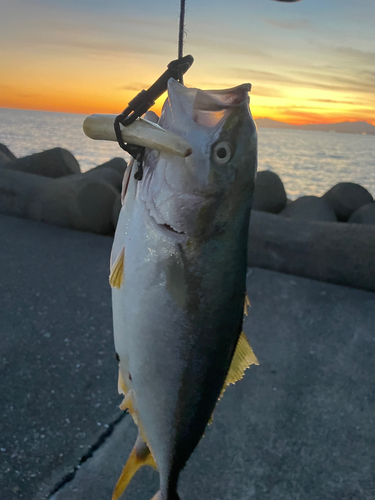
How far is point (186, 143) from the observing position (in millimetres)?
1179

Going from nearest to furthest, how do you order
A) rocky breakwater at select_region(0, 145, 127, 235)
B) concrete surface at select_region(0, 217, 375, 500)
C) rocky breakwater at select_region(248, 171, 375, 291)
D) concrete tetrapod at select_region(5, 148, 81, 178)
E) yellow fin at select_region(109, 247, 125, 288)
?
1. yellow fin at select_region(109, 247, 125, 288)
2. concrete surface at select_region(0, 217, 375, 500)
3. rocky breakwater at select_region(248, 171, 375, 291)
4. rocky breakwater at select_region(0, 145, 127, 235)
5. concrete tetrapod at select_region(5, 148, 81, 178)

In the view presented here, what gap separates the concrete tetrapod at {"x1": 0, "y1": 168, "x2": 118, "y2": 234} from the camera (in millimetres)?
6402

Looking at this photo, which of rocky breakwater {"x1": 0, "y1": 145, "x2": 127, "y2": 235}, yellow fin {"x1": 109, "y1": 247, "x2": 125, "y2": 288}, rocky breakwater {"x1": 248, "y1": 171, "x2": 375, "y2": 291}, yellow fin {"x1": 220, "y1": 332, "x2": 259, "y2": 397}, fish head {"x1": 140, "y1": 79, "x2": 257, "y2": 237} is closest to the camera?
fish head {"x1": 140, "y1": 79, "x2": 257, "y2": 237}

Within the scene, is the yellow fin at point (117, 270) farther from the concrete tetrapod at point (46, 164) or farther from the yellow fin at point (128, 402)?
the concrete tetrapod at point (46, 164)

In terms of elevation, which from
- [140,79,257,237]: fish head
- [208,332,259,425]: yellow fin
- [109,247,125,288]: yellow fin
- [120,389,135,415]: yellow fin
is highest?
[140,79,257,237]: fish head

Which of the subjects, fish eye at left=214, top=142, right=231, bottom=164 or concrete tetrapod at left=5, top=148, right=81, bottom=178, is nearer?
fish eye at left=214, top=142, right=231, bottom=164

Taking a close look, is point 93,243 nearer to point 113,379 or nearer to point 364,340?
point 113,379

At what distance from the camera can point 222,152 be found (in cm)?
130

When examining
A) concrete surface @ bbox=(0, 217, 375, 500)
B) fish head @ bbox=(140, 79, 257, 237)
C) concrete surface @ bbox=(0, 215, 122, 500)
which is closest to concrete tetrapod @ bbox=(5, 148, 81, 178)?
concrete surface @ bbox=(0, 215, 122, 500)

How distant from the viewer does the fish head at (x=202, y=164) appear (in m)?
1.27

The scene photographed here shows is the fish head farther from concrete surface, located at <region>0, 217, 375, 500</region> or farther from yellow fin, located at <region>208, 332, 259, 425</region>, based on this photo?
concrete surface, located at <region>0, 217, 375, 500</region>

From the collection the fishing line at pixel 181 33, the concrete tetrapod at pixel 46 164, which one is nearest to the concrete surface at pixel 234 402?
the fishing line at pixel 181 33

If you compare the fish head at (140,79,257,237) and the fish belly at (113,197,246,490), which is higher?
the fish head at (140,79,257,237)

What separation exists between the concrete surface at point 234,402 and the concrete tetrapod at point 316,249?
0.15 meters
